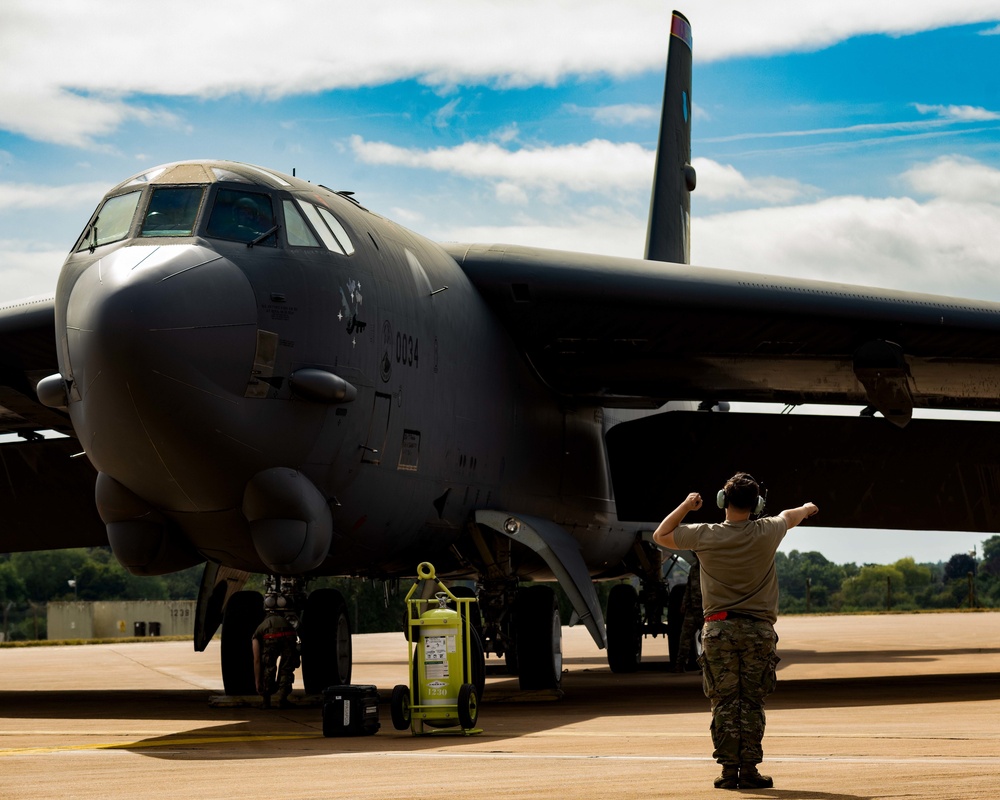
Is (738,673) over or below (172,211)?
below

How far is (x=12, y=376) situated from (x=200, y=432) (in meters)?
6.72

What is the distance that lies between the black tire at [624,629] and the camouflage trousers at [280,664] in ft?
33.2

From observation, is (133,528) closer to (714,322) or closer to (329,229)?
(329,229)

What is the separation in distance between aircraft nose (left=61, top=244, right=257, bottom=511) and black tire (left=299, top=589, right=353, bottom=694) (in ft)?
8.47

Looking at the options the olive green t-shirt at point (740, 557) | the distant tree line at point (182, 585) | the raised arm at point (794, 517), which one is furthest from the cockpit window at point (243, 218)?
the distant tree line at point (182, 585)

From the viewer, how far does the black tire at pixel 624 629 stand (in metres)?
22.5

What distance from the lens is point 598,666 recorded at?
80.9ft

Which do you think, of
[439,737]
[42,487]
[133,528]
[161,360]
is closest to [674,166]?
[42,487]

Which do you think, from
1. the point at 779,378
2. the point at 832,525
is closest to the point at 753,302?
the point at 779,378

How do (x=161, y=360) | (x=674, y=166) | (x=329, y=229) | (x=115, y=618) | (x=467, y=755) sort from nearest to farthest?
(x=467, y=755), (x=161, y=360), (x=329, y=229), (x=674, y=166), (x=115, y=618)

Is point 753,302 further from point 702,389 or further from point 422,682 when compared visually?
point 422,682

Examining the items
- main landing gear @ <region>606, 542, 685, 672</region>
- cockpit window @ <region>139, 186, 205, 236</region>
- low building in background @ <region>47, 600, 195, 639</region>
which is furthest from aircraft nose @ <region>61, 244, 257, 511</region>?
low building in background @ <region>47, 600, 195, 639</region>

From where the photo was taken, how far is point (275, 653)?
41.7 ft

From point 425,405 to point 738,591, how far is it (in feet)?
20.5
